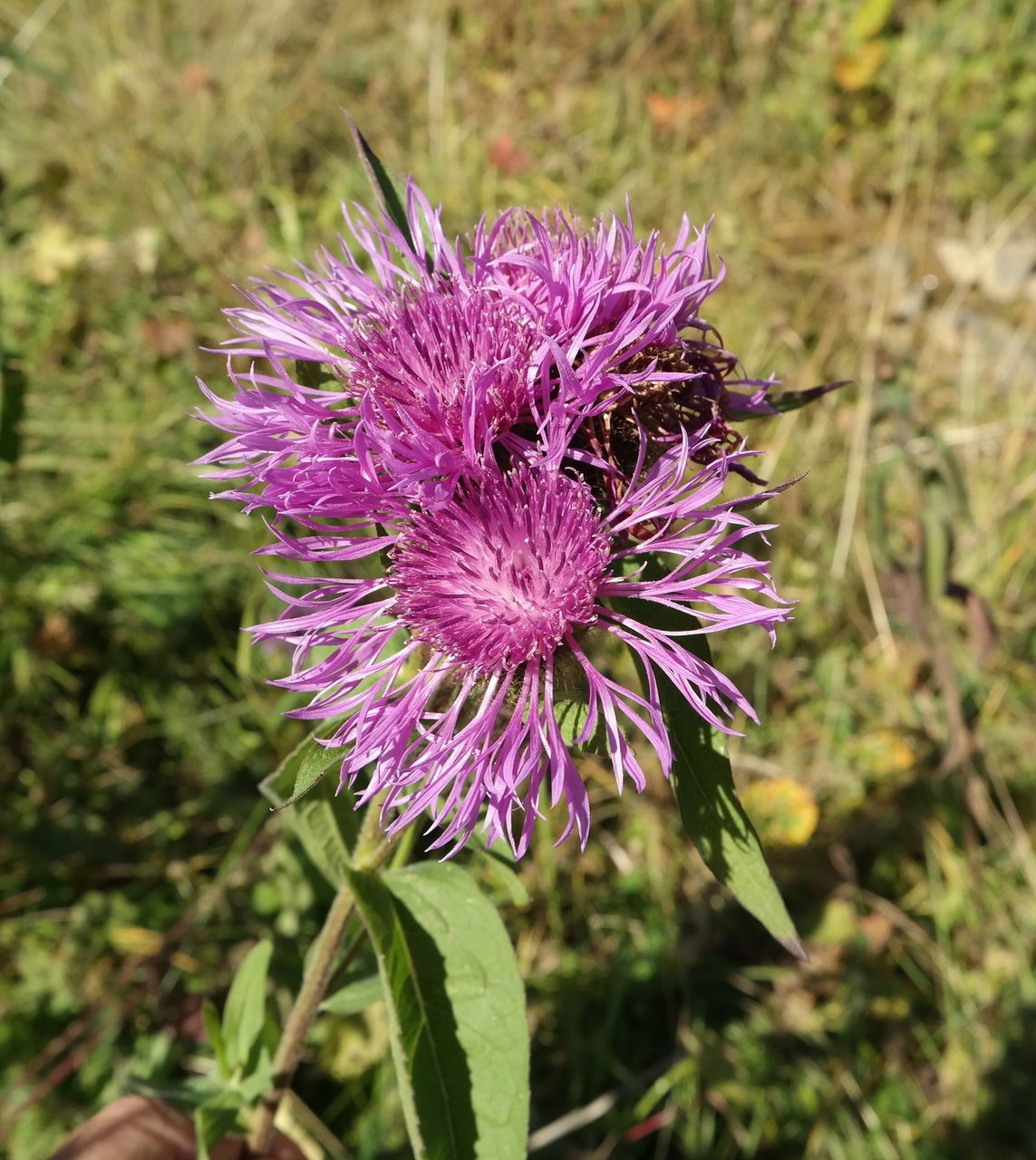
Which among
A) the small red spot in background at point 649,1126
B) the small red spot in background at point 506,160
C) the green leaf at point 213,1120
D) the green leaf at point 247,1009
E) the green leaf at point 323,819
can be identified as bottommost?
the small red spot in background at point 649,1126

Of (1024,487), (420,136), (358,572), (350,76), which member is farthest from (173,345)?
(1024,487)

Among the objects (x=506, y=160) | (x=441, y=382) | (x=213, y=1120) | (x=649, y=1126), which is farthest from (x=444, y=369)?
(x=506, y=160)

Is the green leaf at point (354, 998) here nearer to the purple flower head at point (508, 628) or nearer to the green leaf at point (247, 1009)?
the green leaf at point (247, 1009)

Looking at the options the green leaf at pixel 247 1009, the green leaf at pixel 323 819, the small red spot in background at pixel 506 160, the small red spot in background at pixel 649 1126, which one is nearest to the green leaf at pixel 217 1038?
the green leaf at pixel 247 1009

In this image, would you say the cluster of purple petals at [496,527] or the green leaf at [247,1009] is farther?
the green leaf at [247,1009]

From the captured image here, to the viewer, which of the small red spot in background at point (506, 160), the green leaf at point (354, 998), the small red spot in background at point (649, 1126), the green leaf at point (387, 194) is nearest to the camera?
the green leaf at point (387, 194)

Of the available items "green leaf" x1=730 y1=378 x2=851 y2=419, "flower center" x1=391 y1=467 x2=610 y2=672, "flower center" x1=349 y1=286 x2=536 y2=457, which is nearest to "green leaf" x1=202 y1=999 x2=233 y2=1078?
"flower center" x1=391 y1=467 x2=610 y2=672
